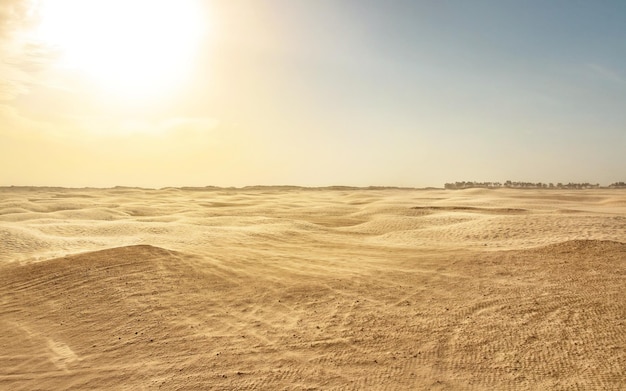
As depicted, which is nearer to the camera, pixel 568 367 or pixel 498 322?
pixel 568 367

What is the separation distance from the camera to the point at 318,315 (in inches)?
392

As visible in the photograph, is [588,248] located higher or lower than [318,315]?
higher

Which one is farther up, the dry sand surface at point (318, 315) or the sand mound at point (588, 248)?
the sand mound at point (588, 248)

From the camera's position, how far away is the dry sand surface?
7355 mm

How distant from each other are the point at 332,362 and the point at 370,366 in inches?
26.6

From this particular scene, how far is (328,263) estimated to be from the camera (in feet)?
50.0

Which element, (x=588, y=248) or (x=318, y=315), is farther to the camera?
(x=588, y=248)

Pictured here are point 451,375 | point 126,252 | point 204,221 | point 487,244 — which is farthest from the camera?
point 204,221

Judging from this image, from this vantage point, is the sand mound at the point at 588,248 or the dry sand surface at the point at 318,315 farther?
the sand mound at the point at 588,248

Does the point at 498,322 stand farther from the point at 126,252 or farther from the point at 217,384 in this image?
the point at 126,252

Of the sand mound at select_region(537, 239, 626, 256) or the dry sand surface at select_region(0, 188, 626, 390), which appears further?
the sand mound at select_region(537, 239, 626, 256)

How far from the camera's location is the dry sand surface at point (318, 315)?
7.36 m

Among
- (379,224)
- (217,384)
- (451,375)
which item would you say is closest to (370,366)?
(451,375)

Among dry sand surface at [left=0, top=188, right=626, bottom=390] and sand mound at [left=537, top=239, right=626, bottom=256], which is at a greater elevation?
sand mound at [left=537, top=239, right=626, bottom=256]
